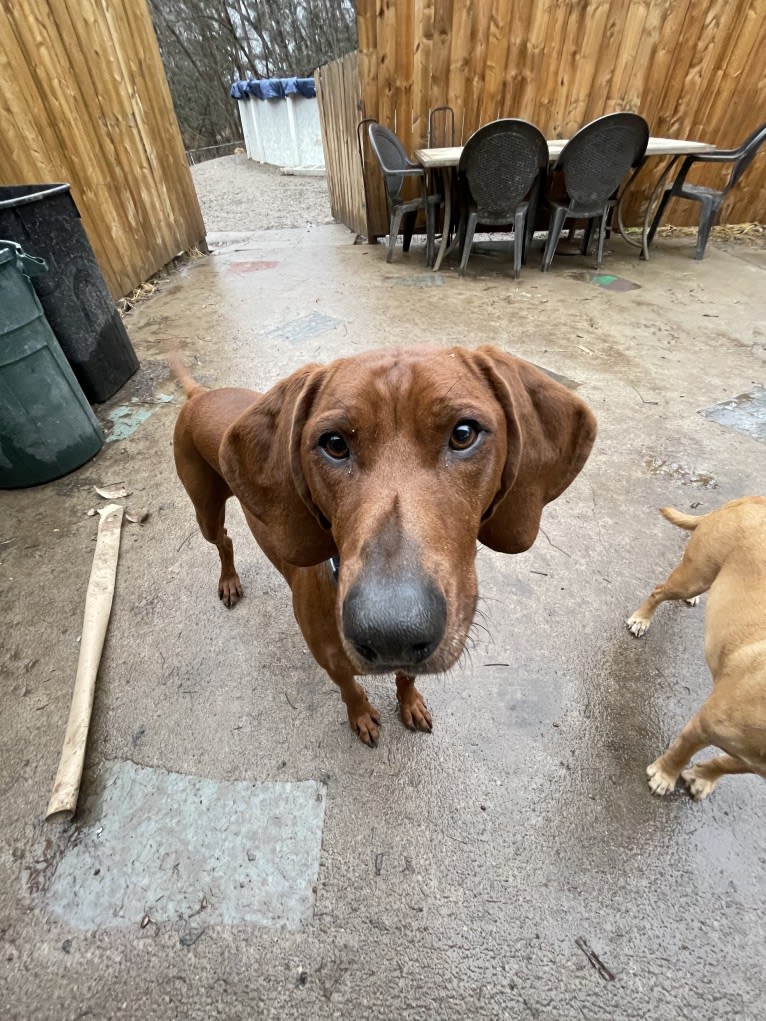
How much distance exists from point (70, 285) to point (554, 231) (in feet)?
20.0

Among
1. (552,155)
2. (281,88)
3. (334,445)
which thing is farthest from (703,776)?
(281,88)

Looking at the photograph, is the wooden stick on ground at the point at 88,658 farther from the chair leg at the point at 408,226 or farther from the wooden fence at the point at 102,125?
the chair leg at the point at 408,226

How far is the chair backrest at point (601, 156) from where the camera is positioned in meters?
5.57

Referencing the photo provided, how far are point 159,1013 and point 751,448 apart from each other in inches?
179

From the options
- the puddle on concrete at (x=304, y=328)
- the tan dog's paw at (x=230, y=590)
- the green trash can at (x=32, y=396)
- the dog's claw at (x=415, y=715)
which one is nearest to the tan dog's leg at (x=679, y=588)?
the dog's claw at (x=415, y=715)

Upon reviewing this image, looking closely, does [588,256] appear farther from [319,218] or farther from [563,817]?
[563,817]

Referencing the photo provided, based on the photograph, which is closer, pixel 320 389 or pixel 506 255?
pixel 320 389

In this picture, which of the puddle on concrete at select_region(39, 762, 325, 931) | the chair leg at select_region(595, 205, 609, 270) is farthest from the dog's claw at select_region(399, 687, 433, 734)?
the chair leg at select_region(595, 205, 609, 270)

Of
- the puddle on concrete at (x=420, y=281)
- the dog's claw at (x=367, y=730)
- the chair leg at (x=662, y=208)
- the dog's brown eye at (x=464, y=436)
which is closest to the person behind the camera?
the dog's brown eye at (x=464, y=436)

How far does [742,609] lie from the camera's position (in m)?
1.76

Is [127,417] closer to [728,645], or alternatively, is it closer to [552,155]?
[728,645]

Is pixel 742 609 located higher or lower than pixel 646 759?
higher

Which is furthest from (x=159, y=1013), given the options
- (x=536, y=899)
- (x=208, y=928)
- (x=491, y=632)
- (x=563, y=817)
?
(x=491, y=632)

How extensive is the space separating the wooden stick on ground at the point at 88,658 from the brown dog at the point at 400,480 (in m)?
1.14
